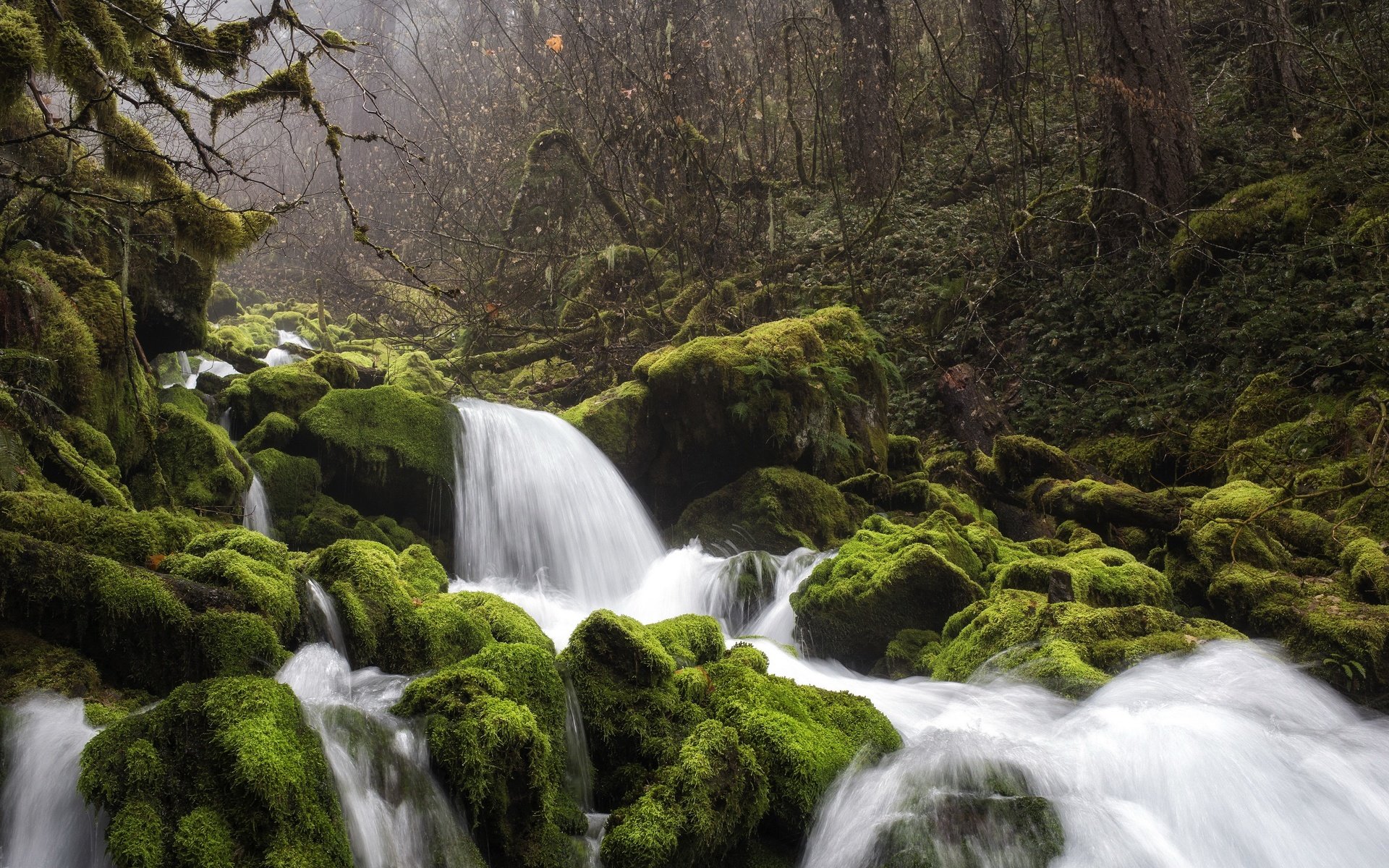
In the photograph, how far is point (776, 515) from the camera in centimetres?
837

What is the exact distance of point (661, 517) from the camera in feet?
31.4

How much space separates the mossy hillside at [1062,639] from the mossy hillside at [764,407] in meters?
3.68

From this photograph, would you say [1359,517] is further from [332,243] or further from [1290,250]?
[332,243]

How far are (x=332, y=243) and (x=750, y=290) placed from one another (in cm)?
1398

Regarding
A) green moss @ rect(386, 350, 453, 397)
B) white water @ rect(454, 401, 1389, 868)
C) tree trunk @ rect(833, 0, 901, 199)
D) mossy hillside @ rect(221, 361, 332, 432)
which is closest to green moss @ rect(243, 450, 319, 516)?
mossy hillside @ rect(221, 361, 332, 432)

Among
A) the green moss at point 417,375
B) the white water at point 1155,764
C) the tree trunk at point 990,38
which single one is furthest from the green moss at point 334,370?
the tree trunk at point 990,38

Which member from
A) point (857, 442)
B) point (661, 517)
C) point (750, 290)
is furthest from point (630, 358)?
point (857, 442)

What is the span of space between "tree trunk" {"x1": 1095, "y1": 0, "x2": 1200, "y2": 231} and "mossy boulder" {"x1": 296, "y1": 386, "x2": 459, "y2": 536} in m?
8.50

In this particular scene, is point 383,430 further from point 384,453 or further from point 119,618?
point 119,618

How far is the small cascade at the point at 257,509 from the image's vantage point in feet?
21.8

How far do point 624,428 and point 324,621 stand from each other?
5.95 m

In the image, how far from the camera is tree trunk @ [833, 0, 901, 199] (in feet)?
45.8

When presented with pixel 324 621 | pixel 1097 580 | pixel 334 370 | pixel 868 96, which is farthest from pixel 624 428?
pixel 868 96

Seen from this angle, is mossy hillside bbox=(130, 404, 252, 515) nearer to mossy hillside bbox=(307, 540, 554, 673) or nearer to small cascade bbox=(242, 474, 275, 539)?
small cascade bbox=(242, 474, 275, 539)
